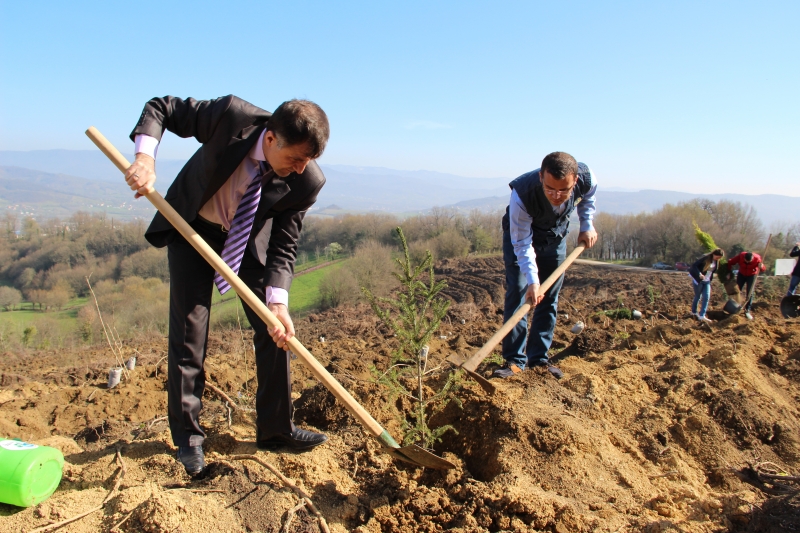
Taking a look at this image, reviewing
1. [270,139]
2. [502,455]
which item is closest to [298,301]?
[502,455]

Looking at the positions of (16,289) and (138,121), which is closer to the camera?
(138,121)

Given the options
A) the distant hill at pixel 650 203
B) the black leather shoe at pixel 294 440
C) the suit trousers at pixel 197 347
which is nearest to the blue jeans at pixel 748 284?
the black leather shoe at pixel 294 440

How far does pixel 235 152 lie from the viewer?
8.38 ft

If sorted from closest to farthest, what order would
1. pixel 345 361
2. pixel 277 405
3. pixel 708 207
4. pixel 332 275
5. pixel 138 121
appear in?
1. pixel 138 121
2. pixel 277 405
3. pixel 345 361
4. pixel 332 275
5. pixel 708 207

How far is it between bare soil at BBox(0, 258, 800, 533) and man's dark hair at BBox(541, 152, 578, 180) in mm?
1712

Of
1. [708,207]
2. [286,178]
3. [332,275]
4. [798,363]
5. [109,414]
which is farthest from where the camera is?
[708,207]

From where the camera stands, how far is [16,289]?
35.1 m

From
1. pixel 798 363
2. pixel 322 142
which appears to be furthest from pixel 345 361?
pixel 798 363

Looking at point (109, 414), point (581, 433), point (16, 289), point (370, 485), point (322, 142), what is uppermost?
point (322, 142)

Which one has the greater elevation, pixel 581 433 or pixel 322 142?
pixel 322 142

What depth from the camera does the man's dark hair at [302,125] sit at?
7.45 feet

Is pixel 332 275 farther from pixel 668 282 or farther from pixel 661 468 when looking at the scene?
pixel 661 468

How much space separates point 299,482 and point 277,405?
46cm

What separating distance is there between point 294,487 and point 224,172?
1680 millimetres
